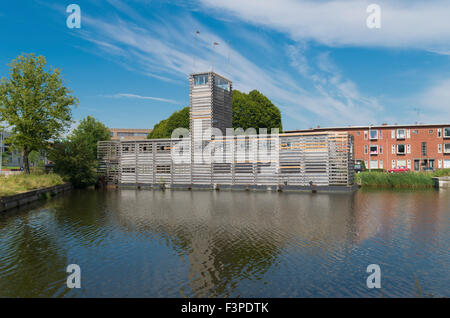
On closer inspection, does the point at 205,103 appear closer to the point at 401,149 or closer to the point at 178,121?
the point at 178,121

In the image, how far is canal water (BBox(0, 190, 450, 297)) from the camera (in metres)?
8.33

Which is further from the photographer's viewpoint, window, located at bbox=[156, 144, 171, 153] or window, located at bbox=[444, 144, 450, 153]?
window, located at bbox=[444, 144, 450, 153]

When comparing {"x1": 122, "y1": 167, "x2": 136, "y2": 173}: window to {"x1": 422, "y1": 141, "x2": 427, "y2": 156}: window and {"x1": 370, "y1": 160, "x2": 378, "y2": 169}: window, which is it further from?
{"x1": 422, "y1": 141, "x2": 427, "y2": 156}: window

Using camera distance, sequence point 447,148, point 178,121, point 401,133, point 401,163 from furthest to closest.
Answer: point 401,163
point 401,133
point 447,148
point 178,121

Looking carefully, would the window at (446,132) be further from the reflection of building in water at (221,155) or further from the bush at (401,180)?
the reflection of building in water at (221,155)

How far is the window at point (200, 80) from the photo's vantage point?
120 ft

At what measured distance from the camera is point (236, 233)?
46.5ft

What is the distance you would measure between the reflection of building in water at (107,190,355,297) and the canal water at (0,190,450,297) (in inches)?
1.9

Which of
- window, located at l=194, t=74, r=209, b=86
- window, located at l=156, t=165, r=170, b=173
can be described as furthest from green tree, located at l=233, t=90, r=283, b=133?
window, located at l=156, t=165, r=170, b=173

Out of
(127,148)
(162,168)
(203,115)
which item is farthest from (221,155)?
(127,148)

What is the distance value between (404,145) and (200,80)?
43402 millimetres

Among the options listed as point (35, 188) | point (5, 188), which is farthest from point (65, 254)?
point (35, 188)

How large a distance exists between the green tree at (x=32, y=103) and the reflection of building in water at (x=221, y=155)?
797 cm

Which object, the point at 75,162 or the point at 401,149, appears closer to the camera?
the point at 75,162
